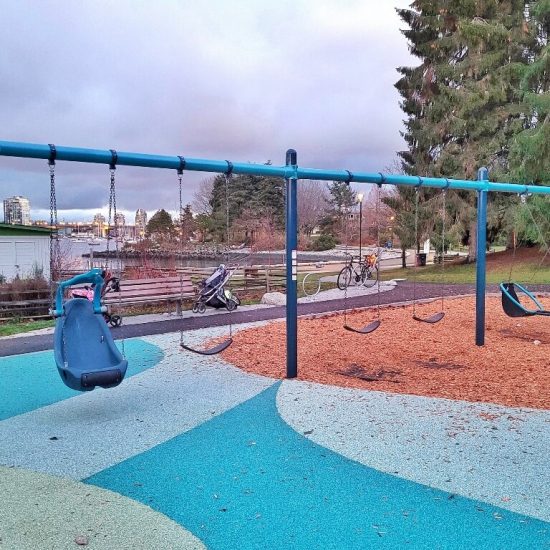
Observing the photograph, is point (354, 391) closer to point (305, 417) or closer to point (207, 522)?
point (305, 417)

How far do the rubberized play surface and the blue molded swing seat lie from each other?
1.26 ft

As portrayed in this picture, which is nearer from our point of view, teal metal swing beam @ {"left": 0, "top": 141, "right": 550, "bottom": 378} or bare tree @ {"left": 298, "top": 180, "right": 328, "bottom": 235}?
teal metal swing beam @ {"left": 0, "top": 141, "right": 550, "bottom": 378}

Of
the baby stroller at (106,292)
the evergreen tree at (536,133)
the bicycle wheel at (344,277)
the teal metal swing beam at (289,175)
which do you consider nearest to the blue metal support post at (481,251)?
the teal metal swing beam at (289,175)

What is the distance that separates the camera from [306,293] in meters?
13.6

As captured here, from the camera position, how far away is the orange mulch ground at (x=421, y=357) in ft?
15.5

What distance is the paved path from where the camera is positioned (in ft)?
23.9

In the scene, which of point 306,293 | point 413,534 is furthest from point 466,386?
point 306,293

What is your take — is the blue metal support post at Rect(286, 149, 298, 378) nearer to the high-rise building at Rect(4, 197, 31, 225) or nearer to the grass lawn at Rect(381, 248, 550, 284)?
the high-rise building at Rect(4, 197, 31, 225)

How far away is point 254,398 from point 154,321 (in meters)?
5.08

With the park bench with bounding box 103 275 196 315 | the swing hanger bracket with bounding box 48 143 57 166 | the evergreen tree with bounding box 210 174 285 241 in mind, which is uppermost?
the evergreen tree with bounding box 210 174 285 241

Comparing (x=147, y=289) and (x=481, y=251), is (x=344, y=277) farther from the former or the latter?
(x=481, y=251)

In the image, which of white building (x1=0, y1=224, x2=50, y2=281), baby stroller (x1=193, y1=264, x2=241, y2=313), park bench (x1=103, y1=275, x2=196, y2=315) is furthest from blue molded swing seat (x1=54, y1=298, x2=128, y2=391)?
white building (x1=0, y1=224, x2=50, y2=281)

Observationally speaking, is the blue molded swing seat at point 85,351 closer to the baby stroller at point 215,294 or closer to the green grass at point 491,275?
the baby stroller at point 215,294

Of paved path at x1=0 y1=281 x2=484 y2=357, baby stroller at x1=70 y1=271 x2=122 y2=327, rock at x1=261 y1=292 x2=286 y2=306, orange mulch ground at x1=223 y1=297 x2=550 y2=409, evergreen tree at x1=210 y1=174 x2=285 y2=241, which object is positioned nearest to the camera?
orange mulch ground at x1=223 y1=297 x2=550 y2=409
